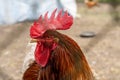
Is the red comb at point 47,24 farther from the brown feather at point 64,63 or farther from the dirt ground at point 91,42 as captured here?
the dirt ground at point 91,42

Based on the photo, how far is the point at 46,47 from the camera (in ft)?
7.62

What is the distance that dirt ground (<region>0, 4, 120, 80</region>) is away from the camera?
13.3ft

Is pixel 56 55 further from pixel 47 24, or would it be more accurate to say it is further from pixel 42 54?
pixel 47 24

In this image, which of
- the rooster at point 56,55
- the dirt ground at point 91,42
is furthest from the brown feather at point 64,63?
the dirt ground at point 91,42

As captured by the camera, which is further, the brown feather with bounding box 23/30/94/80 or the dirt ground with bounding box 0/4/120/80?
the dirt ground with bounding box 0/4/120/80

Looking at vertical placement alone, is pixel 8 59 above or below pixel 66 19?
below

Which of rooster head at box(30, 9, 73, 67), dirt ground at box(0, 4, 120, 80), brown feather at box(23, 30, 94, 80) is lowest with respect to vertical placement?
dirt ground at box(0, 4, 120, 80)

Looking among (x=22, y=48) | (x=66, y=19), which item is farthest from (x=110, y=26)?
(x=66, y=19)

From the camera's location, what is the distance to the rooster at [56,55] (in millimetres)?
2289

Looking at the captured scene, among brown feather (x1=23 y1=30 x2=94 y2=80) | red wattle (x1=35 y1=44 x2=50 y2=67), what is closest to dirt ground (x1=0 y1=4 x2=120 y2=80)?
brown feather (x1=23 y1=30 x2=94 y2=80)

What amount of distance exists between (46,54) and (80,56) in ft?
0.81

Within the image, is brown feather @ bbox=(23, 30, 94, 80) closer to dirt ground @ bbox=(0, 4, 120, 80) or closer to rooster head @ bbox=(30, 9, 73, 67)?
rooster head @ bbox=(30, 9, 73, 67)

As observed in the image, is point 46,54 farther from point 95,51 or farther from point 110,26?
point 110,26

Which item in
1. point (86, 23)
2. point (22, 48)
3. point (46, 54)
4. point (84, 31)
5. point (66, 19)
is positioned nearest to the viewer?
point (46, 54)
